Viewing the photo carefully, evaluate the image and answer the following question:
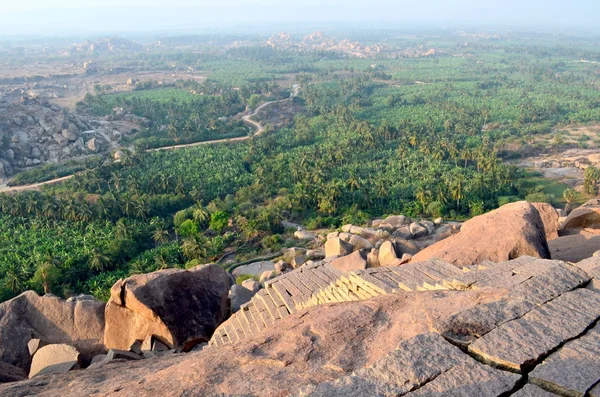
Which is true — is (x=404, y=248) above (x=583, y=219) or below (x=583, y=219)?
below

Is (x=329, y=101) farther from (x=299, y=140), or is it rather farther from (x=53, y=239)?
(x=53, y=239)

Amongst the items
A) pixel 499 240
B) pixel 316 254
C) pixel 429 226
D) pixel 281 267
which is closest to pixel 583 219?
pixel 499 240

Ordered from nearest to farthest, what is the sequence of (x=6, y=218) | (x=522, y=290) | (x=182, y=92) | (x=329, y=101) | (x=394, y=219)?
1. (x=522, y=290)
2. (x=394, y=219)
3. (x=6, y=218)
4. (x=329, y=101)
5. (x=182, y=92)

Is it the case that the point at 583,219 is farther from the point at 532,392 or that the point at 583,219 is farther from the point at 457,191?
the point at 457,191

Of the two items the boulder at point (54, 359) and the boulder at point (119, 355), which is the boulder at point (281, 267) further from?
the boulder at point (54, 359)

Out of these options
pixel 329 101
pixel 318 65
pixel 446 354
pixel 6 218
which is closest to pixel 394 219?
pixel 446 354
